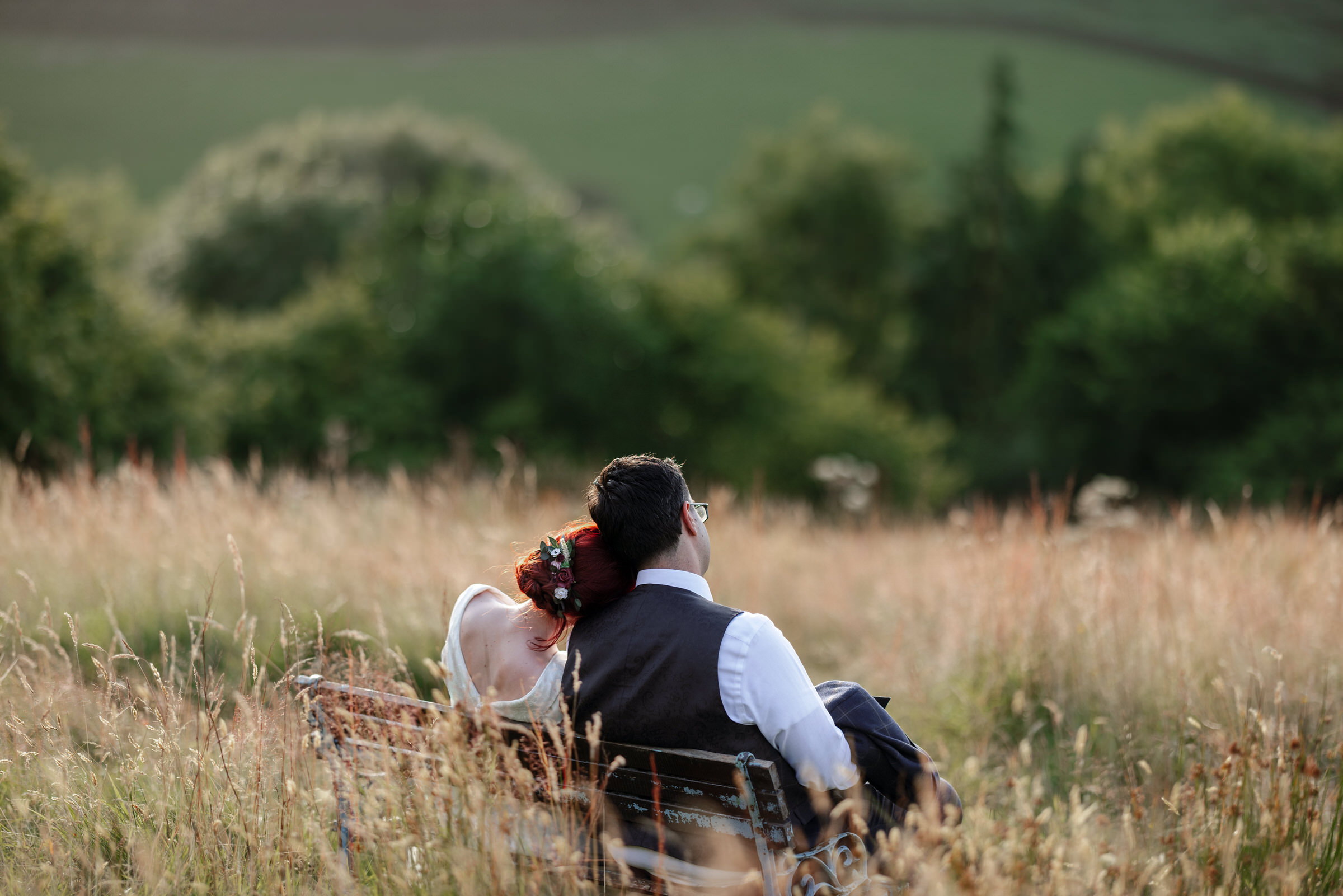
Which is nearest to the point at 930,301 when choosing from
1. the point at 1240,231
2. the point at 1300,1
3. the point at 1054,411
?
the point at 1054,411

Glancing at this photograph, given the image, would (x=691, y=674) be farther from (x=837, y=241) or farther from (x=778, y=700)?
(x=837, y=241)

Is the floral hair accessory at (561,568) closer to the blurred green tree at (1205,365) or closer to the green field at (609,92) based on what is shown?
the blurred green tree at (1205,365)

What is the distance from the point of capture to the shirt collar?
260 cm

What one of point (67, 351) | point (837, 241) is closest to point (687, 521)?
point (67, 351)

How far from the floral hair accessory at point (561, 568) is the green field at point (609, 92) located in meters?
50.2

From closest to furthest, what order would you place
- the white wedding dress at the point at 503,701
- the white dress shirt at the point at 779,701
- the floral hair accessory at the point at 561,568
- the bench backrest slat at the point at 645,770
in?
the bench backrest slat at the point at 645,770 → the white dress shirt at the point at 779,701 → the floral hair accessory at the point at 561,568 → the white wedding dress at the point at 503,701

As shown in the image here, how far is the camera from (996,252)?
104 ft

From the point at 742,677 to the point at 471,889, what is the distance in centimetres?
80

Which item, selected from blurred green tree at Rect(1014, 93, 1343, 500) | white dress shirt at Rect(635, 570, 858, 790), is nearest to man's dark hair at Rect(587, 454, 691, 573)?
A: white dress shirt at Rect(635, 570, 858, 790)

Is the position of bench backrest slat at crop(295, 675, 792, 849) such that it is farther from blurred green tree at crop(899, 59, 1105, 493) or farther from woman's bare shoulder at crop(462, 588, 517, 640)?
blurred green tree at crop(899, 59, 1105, 493)

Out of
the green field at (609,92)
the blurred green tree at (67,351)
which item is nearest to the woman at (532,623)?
the blurred green tree at (67,351)

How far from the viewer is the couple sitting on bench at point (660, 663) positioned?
95.7 inches

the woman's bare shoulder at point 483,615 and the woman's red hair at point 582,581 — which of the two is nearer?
the woman's red hair at point 582,581

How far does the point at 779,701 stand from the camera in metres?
2.41
